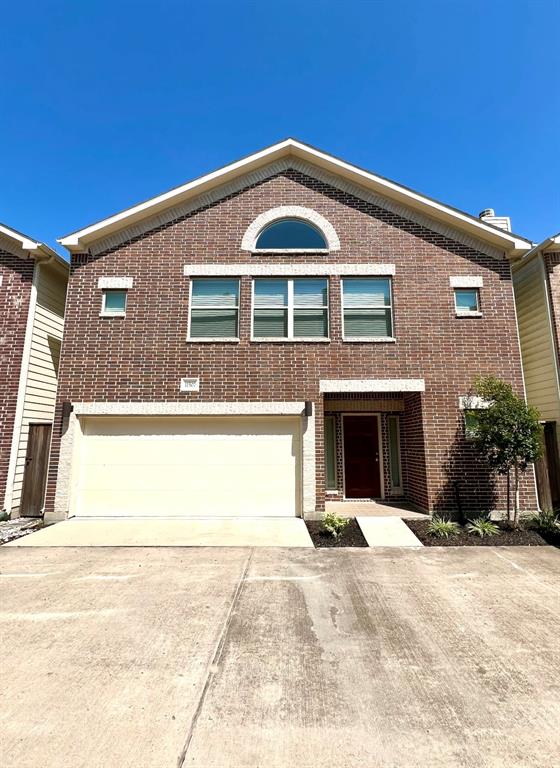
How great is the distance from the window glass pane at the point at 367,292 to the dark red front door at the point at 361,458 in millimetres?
3202

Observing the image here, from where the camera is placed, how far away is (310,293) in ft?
31.9

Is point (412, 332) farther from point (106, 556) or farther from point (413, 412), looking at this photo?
point (106, 556)

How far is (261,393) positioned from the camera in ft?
29.8

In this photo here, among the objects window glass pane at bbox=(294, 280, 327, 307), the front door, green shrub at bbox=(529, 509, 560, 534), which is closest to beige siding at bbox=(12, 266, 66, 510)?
the front door

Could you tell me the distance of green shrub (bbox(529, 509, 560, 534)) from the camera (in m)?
7.39

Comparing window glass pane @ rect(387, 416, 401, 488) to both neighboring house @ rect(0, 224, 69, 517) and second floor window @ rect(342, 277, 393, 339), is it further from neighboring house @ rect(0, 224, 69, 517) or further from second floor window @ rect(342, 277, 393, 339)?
Answer: neighboring house @ rect(0, 224, 69, 517)

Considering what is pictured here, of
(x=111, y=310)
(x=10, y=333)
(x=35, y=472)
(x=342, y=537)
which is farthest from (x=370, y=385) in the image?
(x=10, y=333)

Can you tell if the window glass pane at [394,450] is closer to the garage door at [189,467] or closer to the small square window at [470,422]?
the small square window at [470,422]

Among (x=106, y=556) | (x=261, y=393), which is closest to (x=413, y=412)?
(x=261, y=393)

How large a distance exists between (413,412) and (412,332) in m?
2.03

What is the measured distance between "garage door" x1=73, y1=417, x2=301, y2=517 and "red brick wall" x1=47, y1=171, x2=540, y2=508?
0.67m

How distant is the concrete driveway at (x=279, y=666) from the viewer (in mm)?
2482

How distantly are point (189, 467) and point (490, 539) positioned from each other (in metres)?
6.52

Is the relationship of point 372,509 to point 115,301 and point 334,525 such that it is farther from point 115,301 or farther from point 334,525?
point 115,301
